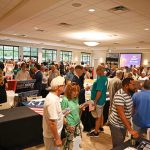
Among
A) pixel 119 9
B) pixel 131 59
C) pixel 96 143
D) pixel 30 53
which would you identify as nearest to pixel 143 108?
pixel 96 143

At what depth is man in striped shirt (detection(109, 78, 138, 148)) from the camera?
237cm

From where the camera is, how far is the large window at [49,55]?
56.2 ft

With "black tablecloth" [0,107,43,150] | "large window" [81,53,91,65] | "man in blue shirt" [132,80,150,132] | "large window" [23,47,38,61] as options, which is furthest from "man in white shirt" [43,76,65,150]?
"large window" [81,53,91,65]

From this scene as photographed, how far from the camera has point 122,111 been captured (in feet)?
7.78

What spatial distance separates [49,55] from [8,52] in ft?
13.3

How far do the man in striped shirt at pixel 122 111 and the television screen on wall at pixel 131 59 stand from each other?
1463 cm

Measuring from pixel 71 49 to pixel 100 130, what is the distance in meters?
15.2

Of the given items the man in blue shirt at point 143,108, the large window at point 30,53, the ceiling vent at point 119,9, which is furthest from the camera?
the large window at point 30,53

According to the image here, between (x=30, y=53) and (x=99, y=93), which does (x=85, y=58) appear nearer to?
(x=30, y=53)

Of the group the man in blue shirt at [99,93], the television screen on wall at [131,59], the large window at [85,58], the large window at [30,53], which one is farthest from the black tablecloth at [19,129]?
the large window at [85,58]

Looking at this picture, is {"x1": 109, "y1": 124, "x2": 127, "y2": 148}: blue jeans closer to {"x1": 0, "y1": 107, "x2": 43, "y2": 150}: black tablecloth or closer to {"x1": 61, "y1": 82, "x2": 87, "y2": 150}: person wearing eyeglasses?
{"x1": 61, "y1": 82, "x2": 87, "y2": 150}: person wearing eyeglasses

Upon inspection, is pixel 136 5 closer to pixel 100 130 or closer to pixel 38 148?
pixel 100 130

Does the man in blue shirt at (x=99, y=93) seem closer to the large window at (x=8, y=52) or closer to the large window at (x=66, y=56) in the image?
the large window at (x=8, y=52)

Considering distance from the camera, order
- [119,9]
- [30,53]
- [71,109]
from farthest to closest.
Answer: [30,53] < [119,9] < [71,109]
